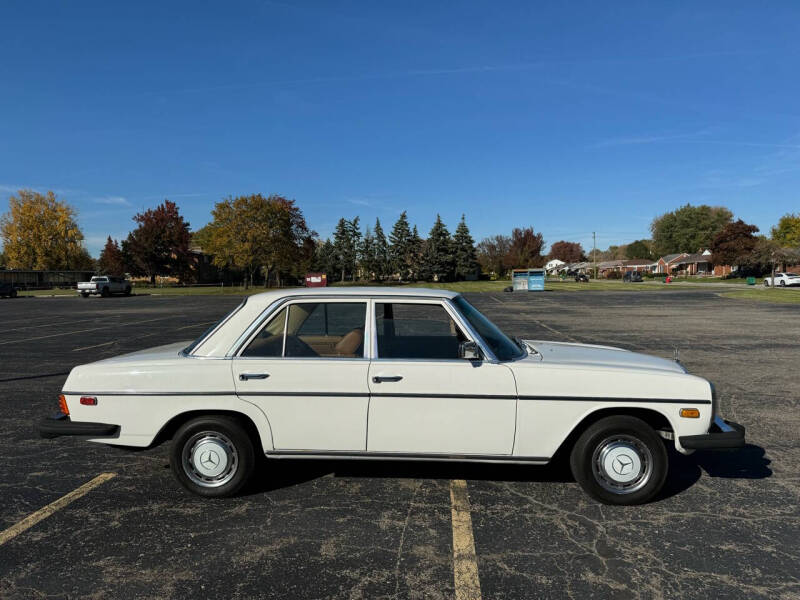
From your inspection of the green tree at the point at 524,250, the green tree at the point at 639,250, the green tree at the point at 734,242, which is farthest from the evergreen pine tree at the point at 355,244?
the green tree at the point at 639,250

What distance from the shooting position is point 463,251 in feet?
276

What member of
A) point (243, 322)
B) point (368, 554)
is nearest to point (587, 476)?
point (368, 554)

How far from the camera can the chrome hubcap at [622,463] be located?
3.44 meters

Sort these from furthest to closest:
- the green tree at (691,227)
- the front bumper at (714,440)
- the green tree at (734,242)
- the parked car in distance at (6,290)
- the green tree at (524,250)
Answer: the green tree at (691,227) < the green tree at (524,250) < the green tree at (734,242) < the parked car in distance at (6,290) < the front bumper at (714,440)

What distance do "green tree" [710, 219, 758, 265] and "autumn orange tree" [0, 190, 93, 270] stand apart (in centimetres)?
9621

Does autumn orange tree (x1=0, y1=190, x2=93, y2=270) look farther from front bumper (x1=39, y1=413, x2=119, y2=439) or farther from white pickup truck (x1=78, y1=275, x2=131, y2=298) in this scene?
front bumper (x1=39, y1=413, x2=119, y2=439)

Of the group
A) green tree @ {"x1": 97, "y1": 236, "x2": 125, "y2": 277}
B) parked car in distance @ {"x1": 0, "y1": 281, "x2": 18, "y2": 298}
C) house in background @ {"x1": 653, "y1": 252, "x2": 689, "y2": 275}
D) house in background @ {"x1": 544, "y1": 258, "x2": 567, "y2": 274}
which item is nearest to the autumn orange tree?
green tree @ {"x1": 97, "y1": 236, "x2": 125, "y2": 277}

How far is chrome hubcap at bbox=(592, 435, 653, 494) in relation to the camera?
3439 millimetres

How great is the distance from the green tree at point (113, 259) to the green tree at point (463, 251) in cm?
5181

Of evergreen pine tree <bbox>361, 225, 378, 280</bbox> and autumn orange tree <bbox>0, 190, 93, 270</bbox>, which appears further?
evergreen pine tree <bbox>361, 225, 378, 280</bbox>

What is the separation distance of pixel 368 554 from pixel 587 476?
65.6 inches

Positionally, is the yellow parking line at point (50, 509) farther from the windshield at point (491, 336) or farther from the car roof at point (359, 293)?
the windshield at point (491, 336)

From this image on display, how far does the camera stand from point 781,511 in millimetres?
3428

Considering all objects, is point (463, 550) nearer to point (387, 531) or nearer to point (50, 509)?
point (387, 531)
